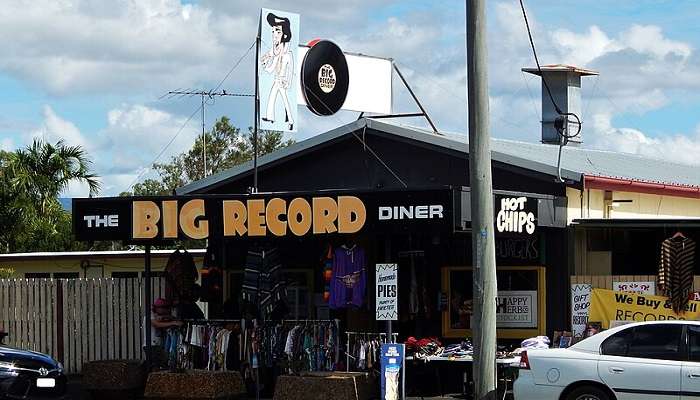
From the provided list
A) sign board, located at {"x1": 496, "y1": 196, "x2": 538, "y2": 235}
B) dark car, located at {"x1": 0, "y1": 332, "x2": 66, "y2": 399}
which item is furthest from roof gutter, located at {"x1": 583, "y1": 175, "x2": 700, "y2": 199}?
dark car, located at {"x1": 0, "y1": 332, "x2": 66, "y2": 399}

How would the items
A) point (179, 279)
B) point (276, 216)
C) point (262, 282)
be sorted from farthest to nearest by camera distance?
point (179, 279) < point (262, 282) < point (276, 216)

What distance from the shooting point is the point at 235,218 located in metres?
18.8

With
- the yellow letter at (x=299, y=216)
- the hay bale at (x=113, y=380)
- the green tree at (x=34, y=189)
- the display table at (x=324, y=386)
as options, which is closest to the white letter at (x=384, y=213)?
the yellow letter at (x=299, y=216)

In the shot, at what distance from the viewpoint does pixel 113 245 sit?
169 ft

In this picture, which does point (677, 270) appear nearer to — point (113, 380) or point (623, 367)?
point (623, 367)

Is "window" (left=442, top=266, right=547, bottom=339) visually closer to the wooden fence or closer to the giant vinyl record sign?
the giant vinyl record sign

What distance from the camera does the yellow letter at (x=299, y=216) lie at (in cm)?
1836

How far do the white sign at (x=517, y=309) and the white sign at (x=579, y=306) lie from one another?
80 centimetres

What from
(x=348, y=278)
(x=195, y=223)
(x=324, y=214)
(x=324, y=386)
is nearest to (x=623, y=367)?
(x=324, y=386)

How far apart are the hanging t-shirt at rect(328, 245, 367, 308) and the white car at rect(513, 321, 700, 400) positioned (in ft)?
14.5

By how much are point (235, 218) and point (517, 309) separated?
4.87 metres

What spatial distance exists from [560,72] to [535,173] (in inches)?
230

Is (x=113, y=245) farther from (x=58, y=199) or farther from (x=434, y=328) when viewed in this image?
(x=434, y=328)

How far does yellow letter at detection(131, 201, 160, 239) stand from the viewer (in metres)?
19.2
